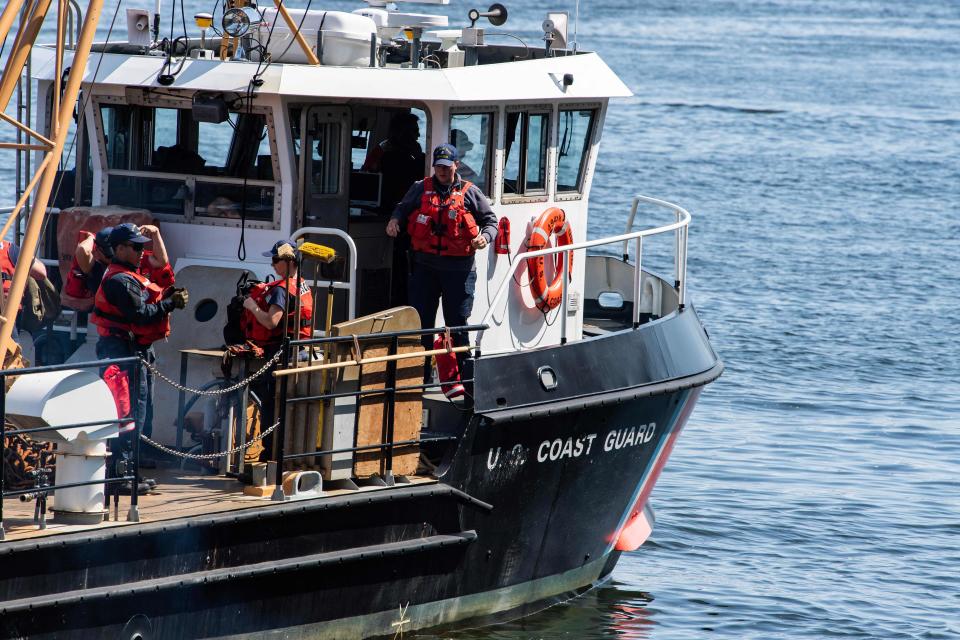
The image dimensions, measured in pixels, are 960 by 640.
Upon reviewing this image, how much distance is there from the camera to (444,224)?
8336 millimetres

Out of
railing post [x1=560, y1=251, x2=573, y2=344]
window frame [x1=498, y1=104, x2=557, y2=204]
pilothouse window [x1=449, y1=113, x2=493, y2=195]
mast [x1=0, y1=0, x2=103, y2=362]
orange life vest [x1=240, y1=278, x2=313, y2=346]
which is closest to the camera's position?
mast [x1=0, y1=0, x2=103, y2=362]

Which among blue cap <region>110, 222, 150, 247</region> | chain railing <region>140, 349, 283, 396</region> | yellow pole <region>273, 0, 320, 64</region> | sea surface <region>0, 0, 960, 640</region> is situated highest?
yellow pole <region>273, 0, 320, 64</region>

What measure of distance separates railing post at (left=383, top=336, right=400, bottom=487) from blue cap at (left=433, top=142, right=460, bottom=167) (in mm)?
1151

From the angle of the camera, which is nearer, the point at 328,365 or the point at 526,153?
the point at 328,365

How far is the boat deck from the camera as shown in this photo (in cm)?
662

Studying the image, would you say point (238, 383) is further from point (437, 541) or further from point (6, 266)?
point (6, 266)

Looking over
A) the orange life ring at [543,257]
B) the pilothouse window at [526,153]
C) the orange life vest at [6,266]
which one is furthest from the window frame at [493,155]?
the orange life vest at [6,266]

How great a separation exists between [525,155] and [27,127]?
10.1ft

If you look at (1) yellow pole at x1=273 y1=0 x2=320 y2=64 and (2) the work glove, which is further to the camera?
(1) yellow pole at x1=273 y1=0 x2=320 y2=64

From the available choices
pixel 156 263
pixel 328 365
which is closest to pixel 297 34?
pixel 156 263

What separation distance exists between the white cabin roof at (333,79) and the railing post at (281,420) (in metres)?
1.65

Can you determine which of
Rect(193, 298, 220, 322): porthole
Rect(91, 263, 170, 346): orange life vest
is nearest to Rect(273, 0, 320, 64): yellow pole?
Rect(193, 298, 220, 322): porthole

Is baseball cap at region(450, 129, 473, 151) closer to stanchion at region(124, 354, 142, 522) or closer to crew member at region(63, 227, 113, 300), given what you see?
crew member at region(63, 227, 113, 300)

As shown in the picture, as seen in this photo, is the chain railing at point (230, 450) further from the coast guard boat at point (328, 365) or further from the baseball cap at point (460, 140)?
the baseball cap at point (460, 140)
